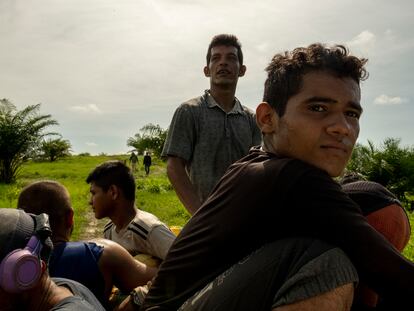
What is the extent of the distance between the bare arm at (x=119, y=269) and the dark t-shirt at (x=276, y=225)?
1.13 m

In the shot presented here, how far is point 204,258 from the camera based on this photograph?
1628mm

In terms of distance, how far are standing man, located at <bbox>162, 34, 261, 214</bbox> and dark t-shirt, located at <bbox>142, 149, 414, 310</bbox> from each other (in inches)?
76.7

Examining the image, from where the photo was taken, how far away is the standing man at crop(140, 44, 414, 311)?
1431 mm

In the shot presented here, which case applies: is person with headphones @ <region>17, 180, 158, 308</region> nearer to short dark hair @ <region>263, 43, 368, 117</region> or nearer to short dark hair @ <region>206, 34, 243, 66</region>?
short dark hair @ <region>263, 43, 368, 117</region>

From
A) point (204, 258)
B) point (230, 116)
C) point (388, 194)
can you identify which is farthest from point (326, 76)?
point (230, 116)

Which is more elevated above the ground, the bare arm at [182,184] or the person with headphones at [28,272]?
the bare arm at [182,184]

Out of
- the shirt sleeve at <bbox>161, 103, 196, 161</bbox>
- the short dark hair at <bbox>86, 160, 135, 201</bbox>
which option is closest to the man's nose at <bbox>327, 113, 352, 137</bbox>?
the shirt sleeve at <bbox>161, 103, 196, 161</bbox>

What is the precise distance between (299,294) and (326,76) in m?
0.82

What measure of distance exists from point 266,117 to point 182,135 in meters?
1.89

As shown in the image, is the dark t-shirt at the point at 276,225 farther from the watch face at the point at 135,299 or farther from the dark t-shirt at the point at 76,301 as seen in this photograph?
the watch face at the point at 135,299

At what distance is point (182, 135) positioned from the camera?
3723 mm

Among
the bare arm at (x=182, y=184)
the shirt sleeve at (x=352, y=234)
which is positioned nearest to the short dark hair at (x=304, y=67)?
the shirt sleeve at (x=352, y=234)

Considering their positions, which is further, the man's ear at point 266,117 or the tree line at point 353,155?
the tree line at point 353,155

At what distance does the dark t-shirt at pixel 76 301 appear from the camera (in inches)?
69.6
